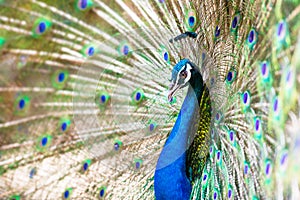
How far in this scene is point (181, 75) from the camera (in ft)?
5.96

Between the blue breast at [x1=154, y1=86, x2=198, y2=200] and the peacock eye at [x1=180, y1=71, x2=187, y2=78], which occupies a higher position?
the peacock eye at [x1=180, y1=71, x2=187, y2=78]

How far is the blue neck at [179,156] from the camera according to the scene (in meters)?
1.91

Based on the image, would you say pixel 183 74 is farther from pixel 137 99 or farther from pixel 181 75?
pixel 137 99

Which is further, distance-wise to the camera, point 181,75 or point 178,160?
point 178,160

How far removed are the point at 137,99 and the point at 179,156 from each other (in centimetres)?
31

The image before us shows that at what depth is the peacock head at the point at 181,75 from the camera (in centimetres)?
178

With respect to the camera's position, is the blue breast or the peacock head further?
the blue breast

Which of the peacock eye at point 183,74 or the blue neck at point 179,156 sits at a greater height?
the peacock eye at point 183,74

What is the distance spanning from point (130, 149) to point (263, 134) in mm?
533

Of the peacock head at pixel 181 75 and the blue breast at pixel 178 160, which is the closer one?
the peacock head at pixel 181 75

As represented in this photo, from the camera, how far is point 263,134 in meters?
1.79

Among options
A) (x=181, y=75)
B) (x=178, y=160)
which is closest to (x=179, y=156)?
(x=178, y=160)

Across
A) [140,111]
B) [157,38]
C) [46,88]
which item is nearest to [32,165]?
[46,88]

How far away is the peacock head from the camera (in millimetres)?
1779
